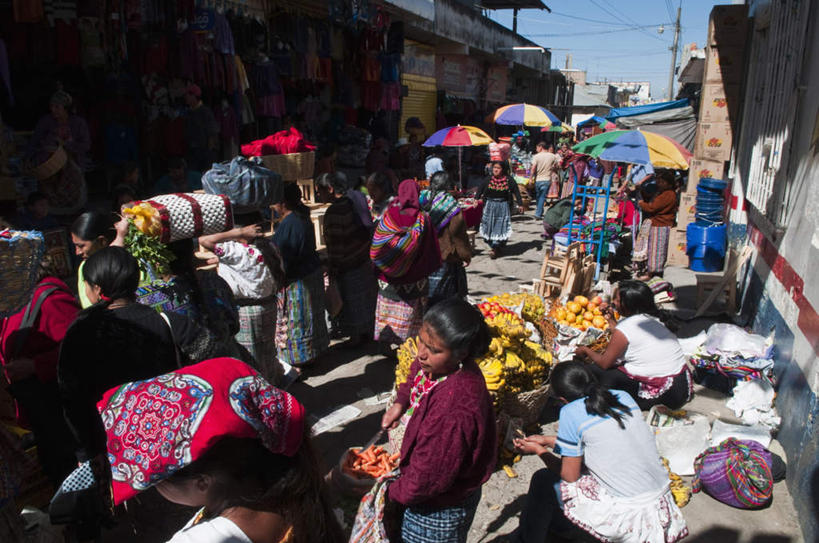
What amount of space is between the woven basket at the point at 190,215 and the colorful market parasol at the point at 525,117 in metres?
11.0

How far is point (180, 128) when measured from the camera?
793 cm

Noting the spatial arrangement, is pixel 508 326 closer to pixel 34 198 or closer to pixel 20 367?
pixel 20 367

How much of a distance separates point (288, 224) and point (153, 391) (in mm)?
3594

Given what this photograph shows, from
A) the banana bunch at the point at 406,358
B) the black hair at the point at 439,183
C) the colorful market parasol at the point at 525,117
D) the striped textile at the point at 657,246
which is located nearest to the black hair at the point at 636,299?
the banana bunch at the point at 406,358

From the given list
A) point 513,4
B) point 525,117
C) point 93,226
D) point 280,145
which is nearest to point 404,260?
point 280,145

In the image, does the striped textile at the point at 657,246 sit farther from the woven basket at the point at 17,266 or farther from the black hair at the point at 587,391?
the woven basket at the point at 17,266

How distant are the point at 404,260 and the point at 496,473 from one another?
196 centimetres

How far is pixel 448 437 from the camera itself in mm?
2201

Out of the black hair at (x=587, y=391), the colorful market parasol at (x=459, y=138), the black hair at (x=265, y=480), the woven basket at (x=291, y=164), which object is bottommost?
the black hair at (x=587, y=391)

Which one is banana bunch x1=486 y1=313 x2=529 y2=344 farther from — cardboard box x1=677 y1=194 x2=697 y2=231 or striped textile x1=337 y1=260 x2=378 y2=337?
cardboard box x1=677 y1=194 x2=697 y2=231

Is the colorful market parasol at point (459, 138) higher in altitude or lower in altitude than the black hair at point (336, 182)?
higher

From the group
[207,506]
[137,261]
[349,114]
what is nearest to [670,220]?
[349,114]

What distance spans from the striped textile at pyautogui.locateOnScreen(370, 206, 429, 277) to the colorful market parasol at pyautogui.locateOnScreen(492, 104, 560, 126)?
30.0 feet

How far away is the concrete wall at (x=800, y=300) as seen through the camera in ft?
12.0
